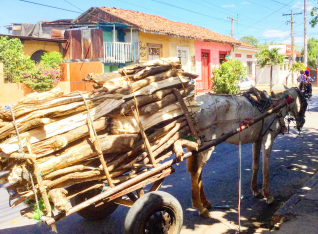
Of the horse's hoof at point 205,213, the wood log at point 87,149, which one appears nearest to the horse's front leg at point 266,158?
the horse's hoof at point 205,213

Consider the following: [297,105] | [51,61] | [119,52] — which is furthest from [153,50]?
[297,105]

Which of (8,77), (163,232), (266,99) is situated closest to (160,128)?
(163,232)

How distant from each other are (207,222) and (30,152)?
288cm

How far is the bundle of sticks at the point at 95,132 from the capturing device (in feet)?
10.9

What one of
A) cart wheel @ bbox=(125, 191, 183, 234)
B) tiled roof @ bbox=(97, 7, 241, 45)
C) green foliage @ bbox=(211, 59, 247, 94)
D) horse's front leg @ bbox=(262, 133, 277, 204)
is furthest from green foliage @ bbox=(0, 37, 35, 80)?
cart wheel @ bbox=(125, 191, 183, 234)

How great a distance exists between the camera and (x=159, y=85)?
421 cm

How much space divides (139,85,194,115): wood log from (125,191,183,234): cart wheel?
972 mm

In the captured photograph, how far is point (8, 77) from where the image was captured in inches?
578

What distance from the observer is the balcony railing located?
19078 mm

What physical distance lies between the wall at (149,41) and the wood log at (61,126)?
659 inches

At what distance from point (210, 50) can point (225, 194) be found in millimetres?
21419

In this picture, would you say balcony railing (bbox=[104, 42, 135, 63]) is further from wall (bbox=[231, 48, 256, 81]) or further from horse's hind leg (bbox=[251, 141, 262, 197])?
horse's hind leg (bbox=[251, 141, 262, 197])

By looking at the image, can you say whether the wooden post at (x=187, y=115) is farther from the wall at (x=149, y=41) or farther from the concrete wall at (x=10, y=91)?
the wall at (x=149, y=41)

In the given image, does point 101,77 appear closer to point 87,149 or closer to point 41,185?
point 87,149
